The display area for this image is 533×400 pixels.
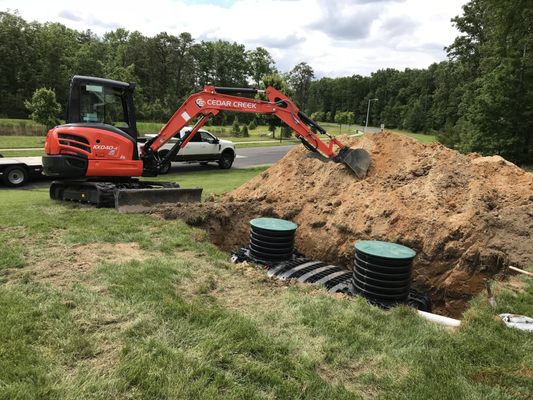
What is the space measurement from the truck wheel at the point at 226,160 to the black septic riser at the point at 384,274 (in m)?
17.0

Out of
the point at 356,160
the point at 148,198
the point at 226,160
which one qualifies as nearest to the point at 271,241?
the point at 356,160

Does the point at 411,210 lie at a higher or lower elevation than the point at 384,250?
higher

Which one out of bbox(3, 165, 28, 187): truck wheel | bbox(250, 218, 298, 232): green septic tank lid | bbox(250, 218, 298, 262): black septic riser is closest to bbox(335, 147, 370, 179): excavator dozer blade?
bbox(250, 218, 298, 232): green septic tank lid

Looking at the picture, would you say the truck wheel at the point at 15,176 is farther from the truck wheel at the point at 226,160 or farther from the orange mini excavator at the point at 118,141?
the truck wheel at the point at 226,160

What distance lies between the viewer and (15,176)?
48.7 feet

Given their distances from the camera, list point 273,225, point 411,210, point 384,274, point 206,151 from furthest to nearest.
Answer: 1. point 206,151
2. point 411,210
3. point 273,225
4. point 384,274

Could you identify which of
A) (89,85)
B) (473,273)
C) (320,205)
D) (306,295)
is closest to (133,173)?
(89,85)

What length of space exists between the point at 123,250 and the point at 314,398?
4.58 meters

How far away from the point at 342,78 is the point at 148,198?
132 metres

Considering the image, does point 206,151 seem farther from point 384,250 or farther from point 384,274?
point 384,274

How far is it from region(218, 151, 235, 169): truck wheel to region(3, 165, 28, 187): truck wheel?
960cm

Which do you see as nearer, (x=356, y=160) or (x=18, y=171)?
(x=356, y=160)

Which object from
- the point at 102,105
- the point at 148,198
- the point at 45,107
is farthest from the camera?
the point at 45,107

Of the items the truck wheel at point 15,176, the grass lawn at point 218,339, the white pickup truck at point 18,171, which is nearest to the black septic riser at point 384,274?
the grass lawn at point 218,339
